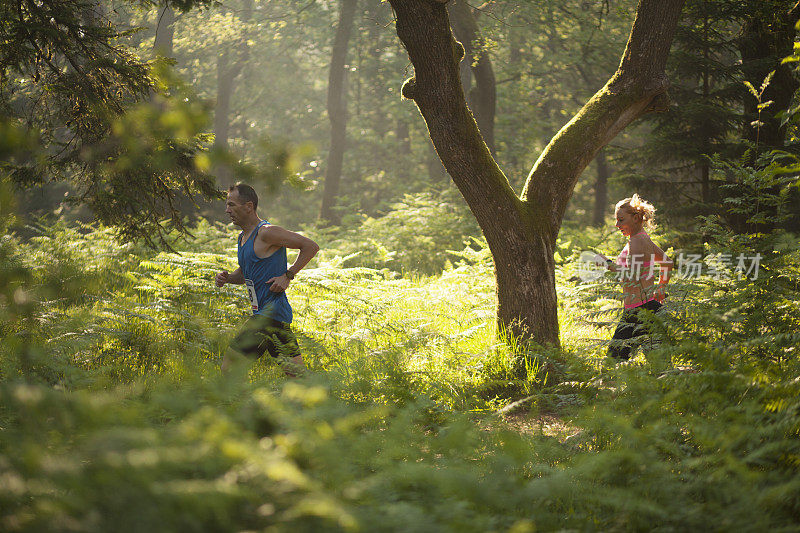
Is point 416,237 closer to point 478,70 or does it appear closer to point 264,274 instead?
point 478,70

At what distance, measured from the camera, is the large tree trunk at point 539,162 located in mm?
5949

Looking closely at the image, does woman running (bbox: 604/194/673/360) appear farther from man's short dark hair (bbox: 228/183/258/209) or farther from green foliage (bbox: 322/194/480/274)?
green foliage (bbox: 322/194/480/274)

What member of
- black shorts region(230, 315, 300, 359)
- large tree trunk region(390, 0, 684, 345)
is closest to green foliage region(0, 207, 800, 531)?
black shorts region(230, 315, 300, 359)

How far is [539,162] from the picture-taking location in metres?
6.48

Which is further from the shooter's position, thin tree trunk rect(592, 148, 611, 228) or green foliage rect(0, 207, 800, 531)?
thin tree trunk rect(592, 148, 611, 228)

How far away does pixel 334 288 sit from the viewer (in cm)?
859

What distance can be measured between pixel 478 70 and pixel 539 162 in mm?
9462

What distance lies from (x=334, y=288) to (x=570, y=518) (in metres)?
5.95

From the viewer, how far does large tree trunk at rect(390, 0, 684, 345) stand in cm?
595

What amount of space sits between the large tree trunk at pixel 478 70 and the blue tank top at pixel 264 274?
1008 cm

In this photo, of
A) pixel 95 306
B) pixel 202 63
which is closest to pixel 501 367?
pixel 95 306

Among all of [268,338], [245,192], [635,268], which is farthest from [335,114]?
[268,338]

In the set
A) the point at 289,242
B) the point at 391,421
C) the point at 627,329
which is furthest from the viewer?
the point at 627,329

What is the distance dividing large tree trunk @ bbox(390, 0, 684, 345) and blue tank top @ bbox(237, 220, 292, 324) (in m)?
2.09
